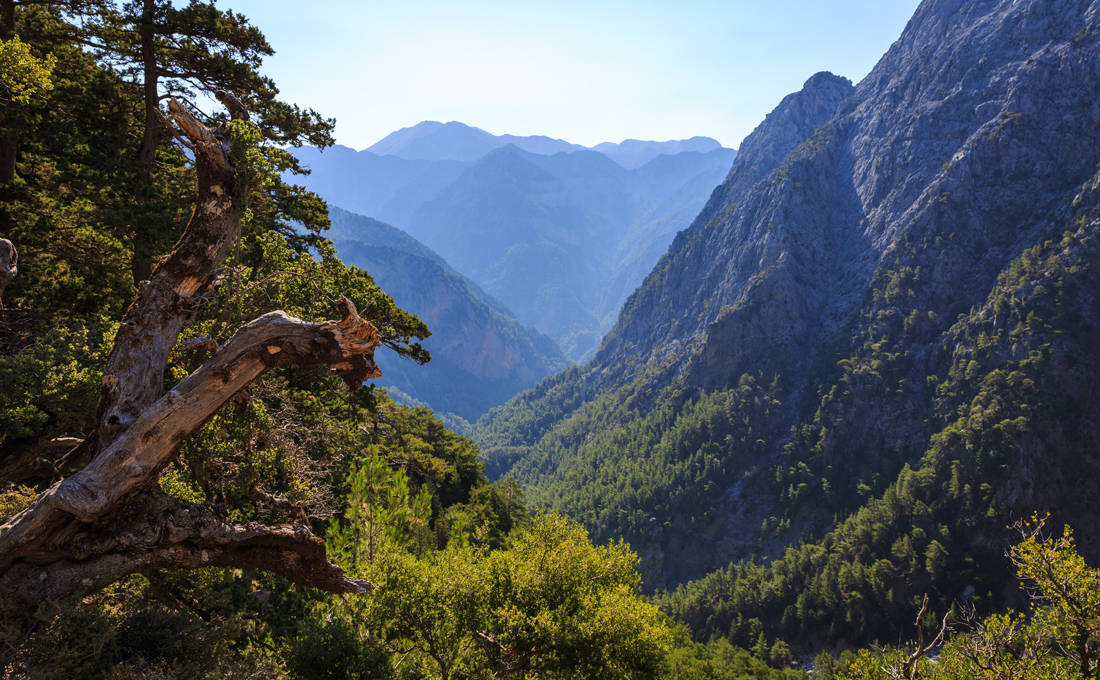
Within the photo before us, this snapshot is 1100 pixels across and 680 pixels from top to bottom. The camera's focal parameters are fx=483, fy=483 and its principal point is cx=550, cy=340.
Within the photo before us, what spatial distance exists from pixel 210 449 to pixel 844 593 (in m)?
132

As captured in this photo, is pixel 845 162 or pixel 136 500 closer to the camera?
pixel 136 500

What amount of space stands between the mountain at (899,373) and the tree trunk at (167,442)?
391 feet

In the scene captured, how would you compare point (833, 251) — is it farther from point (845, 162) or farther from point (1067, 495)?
point (1067, 495)

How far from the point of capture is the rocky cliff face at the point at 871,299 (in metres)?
135

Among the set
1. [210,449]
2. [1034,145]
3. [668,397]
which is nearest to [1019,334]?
[1034,145]

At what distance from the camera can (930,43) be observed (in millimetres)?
179250

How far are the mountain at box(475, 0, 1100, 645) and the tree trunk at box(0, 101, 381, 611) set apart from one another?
119 metres

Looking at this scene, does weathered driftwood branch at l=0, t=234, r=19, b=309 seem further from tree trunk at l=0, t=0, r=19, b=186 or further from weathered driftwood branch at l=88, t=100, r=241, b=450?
tree trunk at l=0, t=0, r=19, b=186

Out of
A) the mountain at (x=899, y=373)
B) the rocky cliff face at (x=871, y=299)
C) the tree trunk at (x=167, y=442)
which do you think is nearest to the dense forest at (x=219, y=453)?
the tree trunk at (x=167, y=442)

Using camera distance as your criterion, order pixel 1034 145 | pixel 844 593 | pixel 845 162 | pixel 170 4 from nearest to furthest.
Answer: pixel 170 4
pixel 844 593
pixel 1034 145
pixel 845 162

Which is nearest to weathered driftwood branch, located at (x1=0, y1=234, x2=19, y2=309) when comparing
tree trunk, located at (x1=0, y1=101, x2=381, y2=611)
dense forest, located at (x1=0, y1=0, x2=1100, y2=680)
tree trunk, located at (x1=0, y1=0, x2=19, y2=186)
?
dense forest, located at (x1=0, y1=0, x2=1100, y2=680)

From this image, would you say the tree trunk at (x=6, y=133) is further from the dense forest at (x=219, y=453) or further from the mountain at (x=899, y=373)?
the mountain at (x=899, y=373)

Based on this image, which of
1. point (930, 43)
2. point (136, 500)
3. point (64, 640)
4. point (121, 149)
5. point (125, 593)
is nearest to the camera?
point (64, 640)

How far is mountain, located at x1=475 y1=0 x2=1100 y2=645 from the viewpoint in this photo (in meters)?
110
